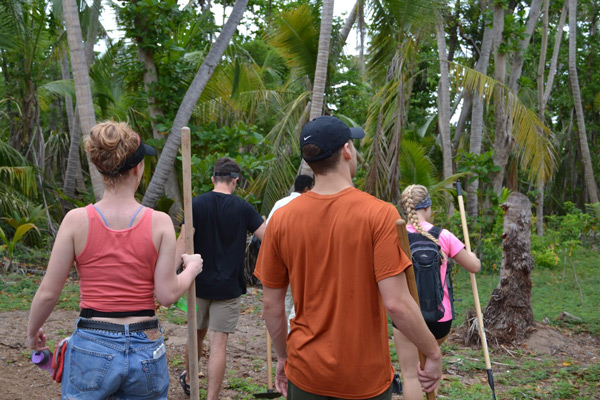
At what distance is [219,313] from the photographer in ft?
17.2

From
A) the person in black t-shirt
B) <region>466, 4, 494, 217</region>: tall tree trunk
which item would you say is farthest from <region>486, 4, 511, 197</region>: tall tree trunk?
the person in black t-shirt

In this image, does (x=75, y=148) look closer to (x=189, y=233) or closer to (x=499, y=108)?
(x=499, y=108)

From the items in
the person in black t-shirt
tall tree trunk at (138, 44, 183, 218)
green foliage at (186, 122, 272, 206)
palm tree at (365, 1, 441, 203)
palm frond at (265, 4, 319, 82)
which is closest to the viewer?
the person in black t-shirt

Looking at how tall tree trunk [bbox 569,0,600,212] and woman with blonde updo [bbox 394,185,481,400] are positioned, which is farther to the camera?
tall tree trunk [bbox 569,0,600,212]

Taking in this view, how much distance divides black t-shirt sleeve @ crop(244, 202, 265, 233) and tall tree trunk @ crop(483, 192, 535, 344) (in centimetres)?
419

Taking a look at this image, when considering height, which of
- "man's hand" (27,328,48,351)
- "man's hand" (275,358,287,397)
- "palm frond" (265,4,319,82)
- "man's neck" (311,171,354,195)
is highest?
"palm frond" (265,4,319,82)

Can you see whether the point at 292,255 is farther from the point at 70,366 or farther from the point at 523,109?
the point at 523,109

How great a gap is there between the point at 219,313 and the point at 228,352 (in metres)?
2.31

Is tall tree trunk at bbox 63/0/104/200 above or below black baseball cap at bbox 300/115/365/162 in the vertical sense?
above

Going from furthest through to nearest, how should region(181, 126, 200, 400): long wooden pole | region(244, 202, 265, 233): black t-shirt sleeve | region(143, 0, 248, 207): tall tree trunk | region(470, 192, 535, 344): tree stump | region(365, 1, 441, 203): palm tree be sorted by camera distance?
region(365, 1, 441, 203): palm tree, region(143, 0, 248, 207): tall tree trunk, region(470, 192, 535, 344): tree stump, region(244, 202, 265, 233): black t-shirt sleeve, region(181, 126, 200, 400): long wooden pole

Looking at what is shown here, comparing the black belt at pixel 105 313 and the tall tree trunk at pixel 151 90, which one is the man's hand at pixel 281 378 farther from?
the tall tree trunk at pixel 151 90

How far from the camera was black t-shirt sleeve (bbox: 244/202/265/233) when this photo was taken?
5312 mm

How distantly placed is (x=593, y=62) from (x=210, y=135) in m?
22.6

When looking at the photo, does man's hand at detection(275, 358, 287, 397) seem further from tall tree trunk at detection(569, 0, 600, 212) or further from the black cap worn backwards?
tall tree trunk at detection(569, 0, 600, 212)
